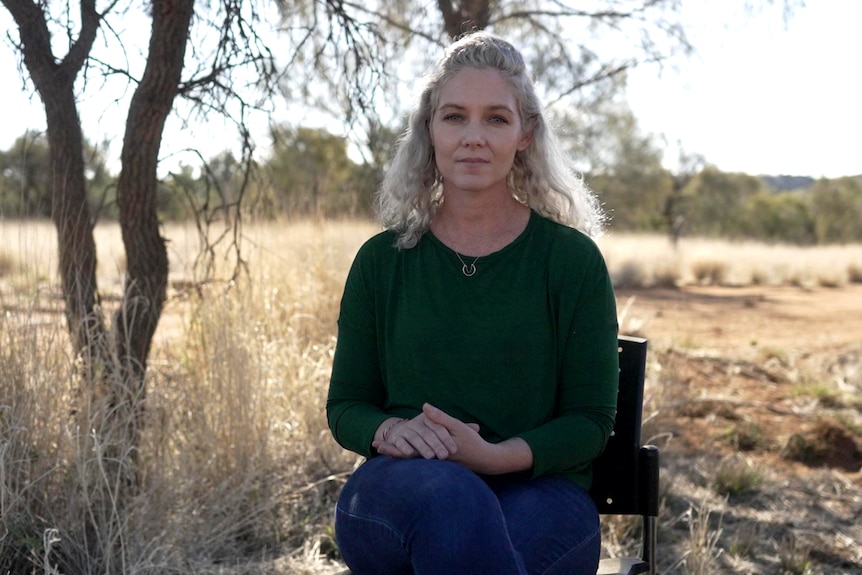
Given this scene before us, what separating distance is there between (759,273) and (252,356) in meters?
15.7

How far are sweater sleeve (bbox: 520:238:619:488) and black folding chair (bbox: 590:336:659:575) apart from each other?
167 mm

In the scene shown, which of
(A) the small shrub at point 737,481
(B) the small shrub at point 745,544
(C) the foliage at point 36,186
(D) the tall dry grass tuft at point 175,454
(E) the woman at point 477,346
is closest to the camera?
(E) the woman at point 477,346

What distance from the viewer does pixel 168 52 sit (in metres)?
3.45

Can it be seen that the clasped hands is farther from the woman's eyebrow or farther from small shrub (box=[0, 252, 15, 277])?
small shrub (box=[0, 252, 15, 277])

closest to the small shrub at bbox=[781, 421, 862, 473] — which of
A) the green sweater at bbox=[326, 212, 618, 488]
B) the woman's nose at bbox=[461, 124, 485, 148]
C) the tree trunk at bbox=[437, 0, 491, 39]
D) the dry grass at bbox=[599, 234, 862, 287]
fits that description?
the tree trunk at bbox=[437, 0, 491, 39]

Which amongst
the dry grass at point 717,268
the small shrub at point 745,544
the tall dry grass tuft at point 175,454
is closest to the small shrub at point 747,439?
the small shrub at point 745,544

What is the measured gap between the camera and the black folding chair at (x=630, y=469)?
2.30 metres

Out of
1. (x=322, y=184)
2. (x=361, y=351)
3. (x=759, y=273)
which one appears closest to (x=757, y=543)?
(x=361, y=351)

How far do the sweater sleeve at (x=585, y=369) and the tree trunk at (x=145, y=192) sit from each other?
169 cm

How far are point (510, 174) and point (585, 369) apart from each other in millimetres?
578

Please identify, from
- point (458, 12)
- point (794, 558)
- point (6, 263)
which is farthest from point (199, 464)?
point (458, 12)

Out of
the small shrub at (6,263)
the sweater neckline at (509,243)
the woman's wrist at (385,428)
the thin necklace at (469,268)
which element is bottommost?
the woman's wrist at (385,428)

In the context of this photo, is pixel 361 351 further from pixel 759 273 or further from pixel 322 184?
pixel 759 273

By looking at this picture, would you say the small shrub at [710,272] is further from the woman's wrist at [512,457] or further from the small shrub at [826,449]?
the woman's wrist at [512,457]
